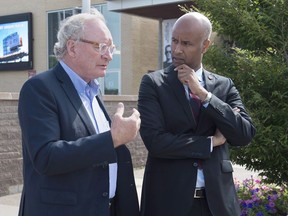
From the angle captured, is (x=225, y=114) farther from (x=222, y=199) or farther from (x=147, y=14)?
(x=147, y=14)

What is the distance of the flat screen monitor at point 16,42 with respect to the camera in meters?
27.0

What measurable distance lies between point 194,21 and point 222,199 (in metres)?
1.02

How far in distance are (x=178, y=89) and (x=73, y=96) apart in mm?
682

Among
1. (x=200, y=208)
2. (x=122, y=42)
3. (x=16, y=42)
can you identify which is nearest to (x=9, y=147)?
(x=200, y=208)

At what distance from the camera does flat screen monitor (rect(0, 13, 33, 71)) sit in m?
27.0

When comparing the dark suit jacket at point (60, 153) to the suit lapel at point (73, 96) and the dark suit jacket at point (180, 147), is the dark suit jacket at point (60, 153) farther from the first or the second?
the dark suit jacket at point (180, 147)

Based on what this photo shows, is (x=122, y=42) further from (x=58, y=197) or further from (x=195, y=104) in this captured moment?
(x=58, y=197)

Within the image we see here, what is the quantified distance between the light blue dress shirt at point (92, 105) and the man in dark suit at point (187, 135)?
303mm

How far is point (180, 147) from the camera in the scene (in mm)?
2564

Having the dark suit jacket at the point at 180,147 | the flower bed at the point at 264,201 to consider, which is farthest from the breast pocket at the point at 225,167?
the flower bed at the point at 264,201

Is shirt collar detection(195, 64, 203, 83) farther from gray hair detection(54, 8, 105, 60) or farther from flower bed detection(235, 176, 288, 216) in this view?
flower bed detection(235, 176, 288, 216)

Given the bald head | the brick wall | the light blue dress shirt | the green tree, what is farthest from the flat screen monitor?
the light blue dress shirt

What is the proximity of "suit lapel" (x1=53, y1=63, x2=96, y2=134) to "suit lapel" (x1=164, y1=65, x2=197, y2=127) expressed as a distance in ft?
1.99

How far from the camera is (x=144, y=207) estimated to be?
106 inches
